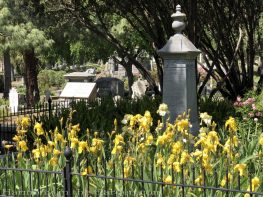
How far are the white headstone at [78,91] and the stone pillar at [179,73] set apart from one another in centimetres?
1459

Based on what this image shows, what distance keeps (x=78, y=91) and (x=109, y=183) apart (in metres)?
17.9

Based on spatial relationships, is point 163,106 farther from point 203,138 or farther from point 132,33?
point 132,33

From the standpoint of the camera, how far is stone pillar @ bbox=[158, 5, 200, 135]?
7746 millimetres

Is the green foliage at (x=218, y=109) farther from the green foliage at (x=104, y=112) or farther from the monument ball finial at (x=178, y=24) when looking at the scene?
the monument ball finial at (x=178, y=24)

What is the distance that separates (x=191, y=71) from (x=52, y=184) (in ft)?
11.6

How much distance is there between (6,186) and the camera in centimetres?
537

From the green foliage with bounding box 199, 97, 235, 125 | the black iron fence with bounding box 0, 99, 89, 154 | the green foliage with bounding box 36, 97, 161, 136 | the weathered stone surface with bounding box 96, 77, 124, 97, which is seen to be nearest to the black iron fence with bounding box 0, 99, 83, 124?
the black iron fence with bounding box 0, 99, 89, 154

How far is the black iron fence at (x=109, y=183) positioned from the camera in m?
4.62

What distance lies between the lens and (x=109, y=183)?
5027mm

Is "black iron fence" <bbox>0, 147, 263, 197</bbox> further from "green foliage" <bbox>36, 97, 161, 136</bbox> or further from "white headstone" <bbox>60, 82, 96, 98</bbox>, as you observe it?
"white headstone" <bbox>60, 82, 96, 98</bbox>

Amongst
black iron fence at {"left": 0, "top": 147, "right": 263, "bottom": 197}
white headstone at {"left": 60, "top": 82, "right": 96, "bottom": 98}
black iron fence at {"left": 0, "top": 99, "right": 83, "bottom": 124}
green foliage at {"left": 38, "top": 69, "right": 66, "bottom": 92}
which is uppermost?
green foliage at {"left": 38, "top": 69, "right": 66, "bottom": 92}

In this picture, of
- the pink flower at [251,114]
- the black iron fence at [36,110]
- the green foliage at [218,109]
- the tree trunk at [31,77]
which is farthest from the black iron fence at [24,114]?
the tree trunk at [31,77]

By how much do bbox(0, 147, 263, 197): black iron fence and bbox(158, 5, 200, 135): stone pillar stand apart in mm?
2654

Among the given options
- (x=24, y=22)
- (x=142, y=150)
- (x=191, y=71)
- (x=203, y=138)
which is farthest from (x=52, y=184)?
(x=24, y=22)
